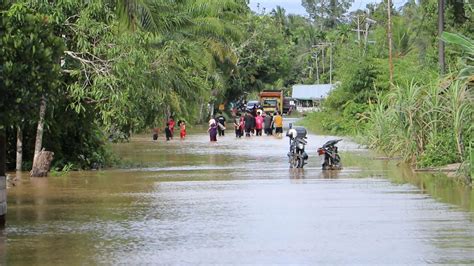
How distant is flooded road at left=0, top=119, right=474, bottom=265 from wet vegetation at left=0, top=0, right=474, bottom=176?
5.35 feet

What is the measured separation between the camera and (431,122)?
25.6 meters

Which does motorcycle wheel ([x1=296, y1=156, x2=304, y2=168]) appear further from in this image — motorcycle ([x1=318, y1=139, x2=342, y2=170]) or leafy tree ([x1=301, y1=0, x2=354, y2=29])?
leafy tree ([x1=301, y1=0, x2=354, y2=29])

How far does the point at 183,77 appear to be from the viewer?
4541cm

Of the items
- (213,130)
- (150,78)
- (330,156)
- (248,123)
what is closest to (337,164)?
(330,156)

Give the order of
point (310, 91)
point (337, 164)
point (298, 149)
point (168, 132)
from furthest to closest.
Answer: point (310, 91) < point (168, 132) < point (298, 149) < point (337, 164)

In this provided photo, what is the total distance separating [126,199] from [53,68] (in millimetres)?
5506

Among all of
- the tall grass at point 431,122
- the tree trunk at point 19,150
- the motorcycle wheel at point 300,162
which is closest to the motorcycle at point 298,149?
the motorcycle wheel at point 300,162

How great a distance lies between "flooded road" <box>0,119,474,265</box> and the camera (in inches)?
471

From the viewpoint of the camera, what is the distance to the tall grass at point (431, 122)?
76.1 ft

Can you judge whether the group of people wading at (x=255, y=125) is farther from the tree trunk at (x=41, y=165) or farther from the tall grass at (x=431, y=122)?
the tree trunk at (x=41, y=165)

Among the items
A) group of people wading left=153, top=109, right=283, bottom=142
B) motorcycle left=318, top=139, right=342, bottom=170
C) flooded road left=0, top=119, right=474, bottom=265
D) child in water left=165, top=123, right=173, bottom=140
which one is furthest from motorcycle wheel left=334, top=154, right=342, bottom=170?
group of people wading left=153, top=109, right=283, bottom=142

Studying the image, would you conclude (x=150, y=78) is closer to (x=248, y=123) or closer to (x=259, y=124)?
(x=248, y=123)

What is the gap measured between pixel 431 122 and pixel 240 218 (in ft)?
37.2

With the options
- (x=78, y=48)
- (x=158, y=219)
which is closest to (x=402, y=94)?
(x=78, y=48)
